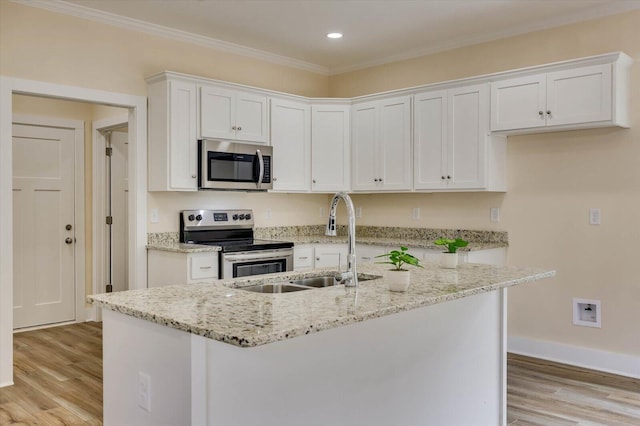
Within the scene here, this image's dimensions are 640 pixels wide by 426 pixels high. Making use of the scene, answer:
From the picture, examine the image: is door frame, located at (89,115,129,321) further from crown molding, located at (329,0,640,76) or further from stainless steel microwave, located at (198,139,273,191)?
crown molding, located at (329,0,640,76)

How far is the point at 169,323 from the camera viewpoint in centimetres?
159

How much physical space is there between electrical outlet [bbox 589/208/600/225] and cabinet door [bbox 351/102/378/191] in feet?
6.16

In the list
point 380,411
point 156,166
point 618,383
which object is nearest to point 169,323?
point 380,411

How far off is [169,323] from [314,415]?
25.8 inches

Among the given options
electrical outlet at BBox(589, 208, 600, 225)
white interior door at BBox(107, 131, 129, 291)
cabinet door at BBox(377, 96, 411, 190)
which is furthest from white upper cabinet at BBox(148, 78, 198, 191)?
electrical outlet at BBox(589, 208, 600, 225)

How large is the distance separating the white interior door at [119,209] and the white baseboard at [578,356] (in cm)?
398

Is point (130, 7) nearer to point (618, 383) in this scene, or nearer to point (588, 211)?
point (588, 211)

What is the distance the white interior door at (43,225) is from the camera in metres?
5.32

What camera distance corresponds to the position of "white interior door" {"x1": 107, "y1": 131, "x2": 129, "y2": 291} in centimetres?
577

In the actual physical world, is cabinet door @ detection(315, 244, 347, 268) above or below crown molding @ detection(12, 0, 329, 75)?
below

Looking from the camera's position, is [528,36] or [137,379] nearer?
[137,379]

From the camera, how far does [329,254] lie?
5.09 m

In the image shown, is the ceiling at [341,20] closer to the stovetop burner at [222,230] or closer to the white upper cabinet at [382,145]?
the white upper cabinet at [382,145]

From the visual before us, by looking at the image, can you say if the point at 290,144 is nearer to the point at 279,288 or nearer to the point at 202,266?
the point at 202,266
